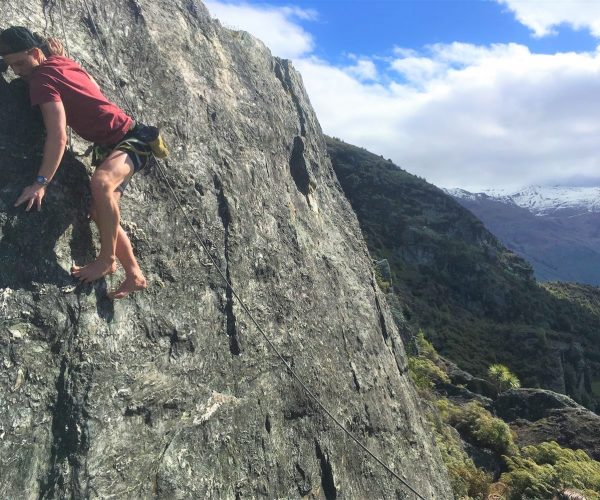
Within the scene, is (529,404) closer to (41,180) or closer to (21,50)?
(41,180)

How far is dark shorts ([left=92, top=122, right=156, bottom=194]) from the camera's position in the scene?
5312 mm

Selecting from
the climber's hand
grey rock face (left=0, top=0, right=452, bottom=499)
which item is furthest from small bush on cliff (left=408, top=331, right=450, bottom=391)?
the climber's hand

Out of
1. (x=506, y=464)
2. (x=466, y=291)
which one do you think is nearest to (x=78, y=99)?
(x=506, y=464)

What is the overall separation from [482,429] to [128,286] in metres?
18.7

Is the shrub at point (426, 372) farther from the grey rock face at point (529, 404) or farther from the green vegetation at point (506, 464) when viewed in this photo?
the green vegetation at point (506, 464)

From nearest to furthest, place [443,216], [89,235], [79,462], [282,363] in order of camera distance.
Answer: [79,462] → [89,235] → [282,363] → [443,216]

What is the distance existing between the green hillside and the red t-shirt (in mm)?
51632

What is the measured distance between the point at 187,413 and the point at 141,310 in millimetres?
1286

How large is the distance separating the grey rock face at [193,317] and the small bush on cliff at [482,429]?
10.5m

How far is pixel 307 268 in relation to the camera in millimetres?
8633

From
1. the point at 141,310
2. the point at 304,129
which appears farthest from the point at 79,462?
the point at 304,129

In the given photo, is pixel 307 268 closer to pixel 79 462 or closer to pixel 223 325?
pixel 223 325

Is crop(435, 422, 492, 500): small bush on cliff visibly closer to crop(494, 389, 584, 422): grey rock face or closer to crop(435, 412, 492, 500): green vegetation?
crop(435, 412, 492, 500): green vegetation

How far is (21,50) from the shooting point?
4750 mm
